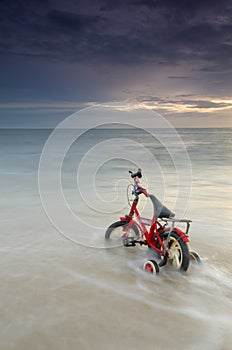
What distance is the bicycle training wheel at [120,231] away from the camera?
5117 mm

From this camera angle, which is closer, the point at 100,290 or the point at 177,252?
the point at 100,290

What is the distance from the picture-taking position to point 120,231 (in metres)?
5.39

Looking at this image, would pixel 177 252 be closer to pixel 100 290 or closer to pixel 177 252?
pixel 177 252

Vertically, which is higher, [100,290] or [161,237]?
[161,237]

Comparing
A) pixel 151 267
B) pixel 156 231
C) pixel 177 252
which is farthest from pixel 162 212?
pixel 151 267

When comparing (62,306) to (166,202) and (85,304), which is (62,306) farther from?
(166,202)

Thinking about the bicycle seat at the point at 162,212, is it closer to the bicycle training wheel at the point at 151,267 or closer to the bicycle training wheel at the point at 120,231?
the bicycle training wheel at the point at 151,267

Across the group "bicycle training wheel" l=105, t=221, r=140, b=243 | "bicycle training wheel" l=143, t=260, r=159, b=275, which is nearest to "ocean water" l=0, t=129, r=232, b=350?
"bicycle training wheel" l=143, t=260, r=159, b=275

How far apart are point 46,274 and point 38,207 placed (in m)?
3.79

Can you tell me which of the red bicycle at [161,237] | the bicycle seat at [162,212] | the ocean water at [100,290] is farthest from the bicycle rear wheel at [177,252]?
the bicycle seat at [162,212]

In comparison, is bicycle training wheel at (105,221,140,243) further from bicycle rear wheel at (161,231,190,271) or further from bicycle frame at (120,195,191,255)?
bicycle rear wheel at (161,231,190,271)

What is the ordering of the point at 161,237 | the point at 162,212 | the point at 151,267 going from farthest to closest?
1. the point at 161,237
2. the point at 162,212
3. the point at 151,267

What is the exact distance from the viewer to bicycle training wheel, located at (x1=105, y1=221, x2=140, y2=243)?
5117 millimetres

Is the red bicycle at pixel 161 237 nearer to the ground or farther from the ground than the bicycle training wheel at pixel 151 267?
farther from the ground
